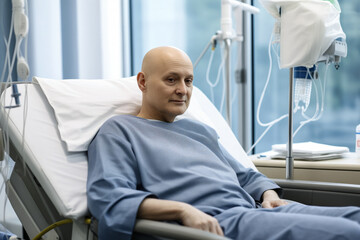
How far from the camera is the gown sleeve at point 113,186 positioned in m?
1.14

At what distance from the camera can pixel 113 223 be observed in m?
1.14

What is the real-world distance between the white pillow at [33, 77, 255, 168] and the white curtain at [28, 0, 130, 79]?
3.73 feet

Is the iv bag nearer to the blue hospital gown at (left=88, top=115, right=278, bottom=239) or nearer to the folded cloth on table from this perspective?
the folded cloth on table

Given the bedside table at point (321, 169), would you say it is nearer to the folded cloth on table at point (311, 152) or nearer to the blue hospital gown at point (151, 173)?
the folded cloth on table at point (311, 152)

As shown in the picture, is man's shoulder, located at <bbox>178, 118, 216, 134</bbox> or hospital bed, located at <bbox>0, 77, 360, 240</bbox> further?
man's shoulder, located at <bbox>178, 118, 216, 134</bbox>

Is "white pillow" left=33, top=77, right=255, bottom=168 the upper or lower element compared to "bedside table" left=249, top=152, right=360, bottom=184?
upper

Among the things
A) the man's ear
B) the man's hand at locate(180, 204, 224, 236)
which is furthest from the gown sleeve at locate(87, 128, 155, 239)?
the man's ear

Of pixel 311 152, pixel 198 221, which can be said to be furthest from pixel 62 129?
pixel 311 152

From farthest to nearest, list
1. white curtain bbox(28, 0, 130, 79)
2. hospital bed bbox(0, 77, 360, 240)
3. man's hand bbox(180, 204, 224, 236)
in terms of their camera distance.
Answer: white curtain bbox(28, 0, 130, 79)
hospital bed bbox(0, 77, 360, 240)
man's hand bbox(180, 204, 224, 236)

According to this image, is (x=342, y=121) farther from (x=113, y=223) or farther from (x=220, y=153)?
(x=113, y=223)

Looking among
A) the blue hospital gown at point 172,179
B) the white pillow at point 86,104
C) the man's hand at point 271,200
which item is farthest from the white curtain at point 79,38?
the man's hand at point 271,200

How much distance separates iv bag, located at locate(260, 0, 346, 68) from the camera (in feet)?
5.69

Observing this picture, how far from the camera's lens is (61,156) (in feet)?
4.51

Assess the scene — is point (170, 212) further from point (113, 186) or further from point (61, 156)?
point (61, 156)
